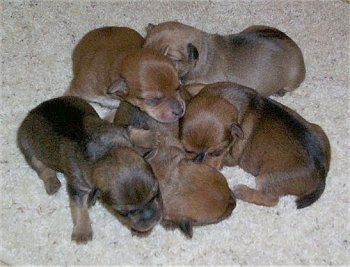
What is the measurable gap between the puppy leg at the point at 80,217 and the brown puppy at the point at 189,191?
1.22 feet

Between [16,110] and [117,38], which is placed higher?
[117,38]

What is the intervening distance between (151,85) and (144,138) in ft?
0.87

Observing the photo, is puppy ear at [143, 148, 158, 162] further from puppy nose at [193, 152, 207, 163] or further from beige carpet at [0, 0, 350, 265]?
beige carpet at [0, 0, 350, 265]

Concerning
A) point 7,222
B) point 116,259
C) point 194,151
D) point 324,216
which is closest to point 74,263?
point 116,259

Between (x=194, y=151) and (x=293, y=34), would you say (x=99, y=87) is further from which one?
(x=293, y=34)

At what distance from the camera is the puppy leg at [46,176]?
127 inches

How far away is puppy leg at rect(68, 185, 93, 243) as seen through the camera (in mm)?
3061

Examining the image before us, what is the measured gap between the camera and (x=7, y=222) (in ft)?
10.4

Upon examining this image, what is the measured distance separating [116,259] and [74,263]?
7.8 inches

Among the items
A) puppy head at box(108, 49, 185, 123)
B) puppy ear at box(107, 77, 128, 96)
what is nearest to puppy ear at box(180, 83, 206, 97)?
puppy head at box(108, 49, 185, 123)

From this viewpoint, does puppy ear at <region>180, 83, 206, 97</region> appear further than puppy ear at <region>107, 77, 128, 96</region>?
Yes

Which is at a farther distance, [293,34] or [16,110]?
[293,34]

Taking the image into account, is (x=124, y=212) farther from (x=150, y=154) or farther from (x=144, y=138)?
(x=144, y=138)

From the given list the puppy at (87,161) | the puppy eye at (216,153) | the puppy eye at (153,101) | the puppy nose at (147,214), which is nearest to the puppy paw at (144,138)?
the puppy at (87,161)
